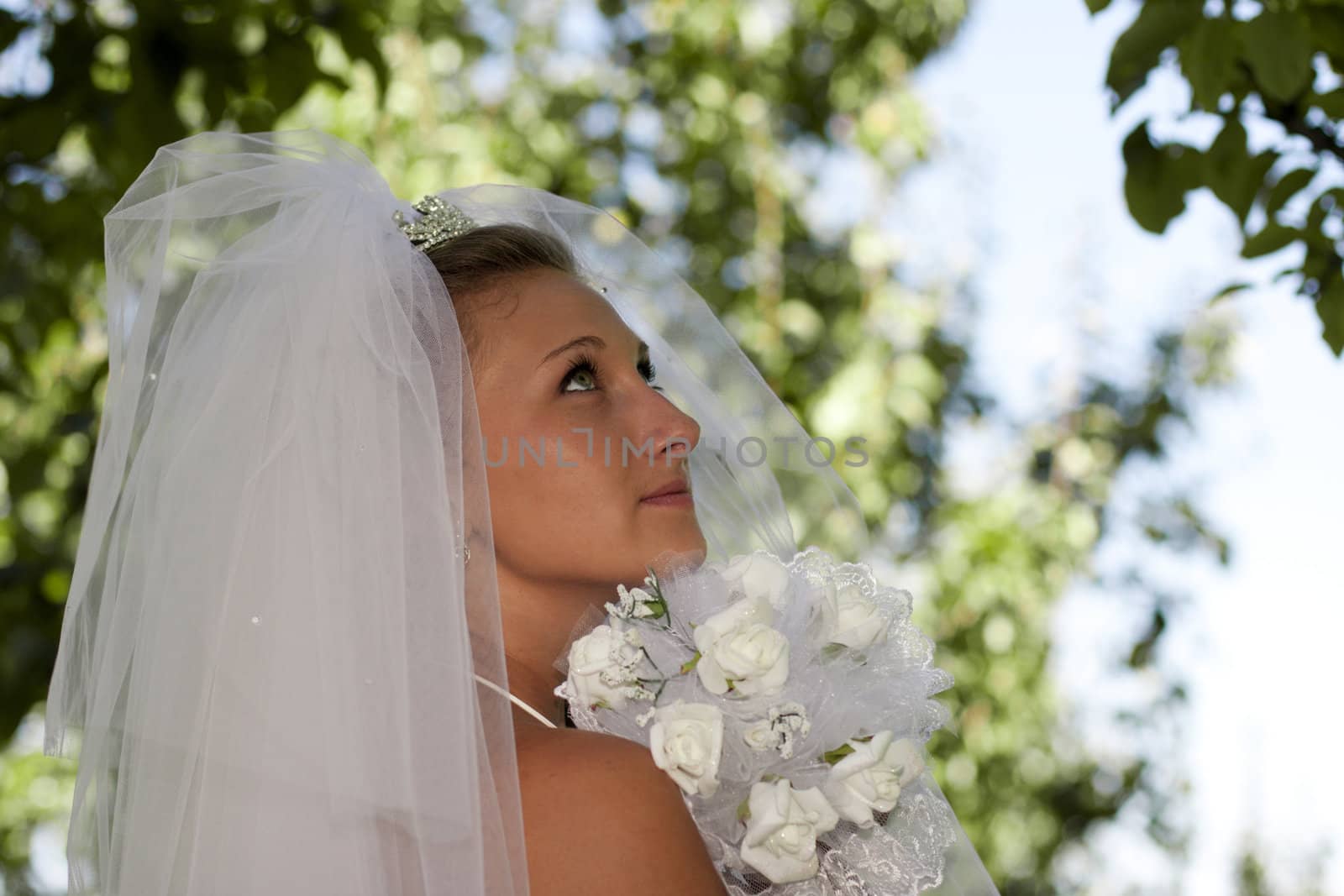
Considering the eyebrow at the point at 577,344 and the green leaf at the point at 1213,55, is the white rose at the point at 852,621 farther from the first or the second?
the green leaf at the point at 1213,55

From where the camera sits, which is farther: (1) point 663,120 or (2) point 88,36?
(1) point 663,120

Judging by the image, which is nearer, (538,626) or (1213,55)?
(538,626)

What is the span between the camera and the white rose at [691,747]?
1.63 m

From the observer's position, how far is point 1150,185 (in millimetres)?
2607

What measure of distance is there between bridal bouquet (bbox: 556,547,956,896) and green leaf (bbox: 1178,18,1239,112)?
1112mm

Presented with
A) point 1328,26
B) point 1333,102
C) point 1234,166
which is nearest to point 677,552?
point 1234,166

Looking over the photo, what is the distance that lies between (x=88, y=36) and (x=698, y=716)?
2788 millimetres

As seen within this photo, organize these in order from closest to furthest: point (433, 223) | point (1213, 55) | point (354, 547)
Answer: point (354, 547) → point (433, 223) → point (1213, 55)

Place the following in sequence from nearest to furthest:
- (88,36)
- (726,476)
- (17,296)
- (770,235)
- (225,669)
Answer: (225,669)
(726,476)
(88,36)
(17,296)
(770,235)

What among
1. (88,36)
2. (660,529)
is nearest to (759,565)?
(660,529)

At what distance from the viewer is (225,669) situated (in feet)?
5.51

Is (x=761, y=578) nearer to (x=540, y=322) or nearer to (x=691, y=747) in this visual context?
(x=691, y=747)

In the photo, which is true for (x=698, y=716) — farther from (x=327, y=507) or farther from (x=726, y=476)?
(x=726, y=476)

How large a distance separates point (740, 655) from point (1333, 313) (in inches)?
57.4
